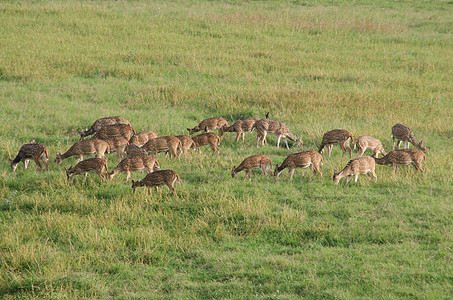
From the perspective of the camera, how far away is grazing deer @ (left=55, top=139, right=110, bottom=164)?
41.3ft

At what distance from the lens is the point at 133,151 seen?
12.8 metres

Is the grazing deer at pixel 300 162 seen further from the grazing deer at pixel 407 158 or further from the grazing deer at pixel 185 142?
the grazing deer at pixel 185 142

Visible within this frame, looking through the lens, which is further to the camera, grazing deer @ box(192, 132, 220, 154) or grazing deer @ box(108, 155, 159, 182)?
grazing deer @ box(192, 132, 220, 154)

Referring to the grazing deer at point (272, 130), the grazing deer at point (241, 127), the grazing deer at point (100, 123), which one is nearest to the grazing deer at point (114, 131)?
the grazing deer at point (100, 123)

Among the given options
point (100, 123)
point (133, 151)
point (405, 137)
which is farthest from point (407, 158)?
point (100, 123)

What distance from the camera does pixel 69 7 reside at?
31.2 metres

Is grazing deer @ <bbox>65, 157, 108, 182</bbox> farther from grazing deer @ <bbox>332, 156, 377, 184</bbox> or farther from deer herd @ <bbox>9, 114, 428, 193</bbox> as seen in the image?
grazing deer @ <bbox>332, 156, 377, 184</bbox>

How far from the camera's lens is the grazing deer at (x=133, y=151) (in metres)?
12.6

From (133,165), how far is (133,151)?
120 centimetres

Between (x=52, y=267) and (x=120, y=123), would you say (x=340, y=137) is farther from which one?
(x=52, y=267)

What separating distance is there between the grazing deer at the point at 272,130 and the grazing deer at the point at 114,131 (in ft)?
12.1

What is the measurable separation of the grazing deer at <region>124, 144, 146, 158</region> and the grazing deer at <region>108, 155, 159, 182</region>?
2.65 feet

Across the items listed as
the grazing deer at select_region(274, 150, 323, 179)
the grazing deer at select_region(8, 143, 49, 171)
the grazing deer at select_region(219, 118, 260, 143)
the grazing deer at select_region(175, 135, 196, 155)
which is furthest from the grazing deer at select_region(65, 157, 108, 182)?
the grazing deer at select_region(219, 118, 260, 143)

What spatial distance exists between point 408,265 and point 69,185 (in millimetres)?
7342
